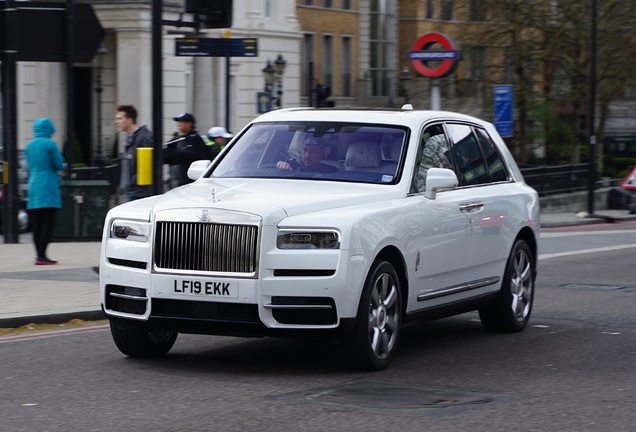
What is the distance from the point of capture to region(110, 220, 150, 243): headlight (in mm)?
8875

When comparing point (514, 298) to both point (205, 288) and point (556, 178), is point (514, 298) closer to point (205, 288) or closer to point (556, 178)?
point (205, 288)

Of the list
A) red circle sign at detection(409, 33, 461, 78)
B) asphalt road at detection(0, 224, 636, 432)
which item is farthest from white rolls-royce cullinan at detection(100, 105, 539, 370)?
red circle sign at detection(409, 33, 461, 78)

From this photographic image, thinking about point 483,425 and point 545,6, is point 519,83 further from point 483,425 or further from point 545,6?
point 483,425

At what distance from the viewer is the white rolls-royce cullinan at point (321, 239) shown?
851cm

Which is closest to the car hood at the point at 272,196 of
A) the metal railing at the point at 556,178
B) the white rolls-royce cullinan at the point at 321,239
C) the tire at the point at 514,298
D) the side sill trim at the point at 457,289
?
the white rolls-royce cullinan at the point at 321,239

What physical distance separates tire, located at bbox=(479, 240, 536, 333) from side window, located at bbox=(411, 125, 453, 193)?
131 centimetres

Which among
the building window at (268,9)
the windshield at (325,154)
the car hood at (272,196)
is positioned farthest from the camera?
the building window at (268,9)

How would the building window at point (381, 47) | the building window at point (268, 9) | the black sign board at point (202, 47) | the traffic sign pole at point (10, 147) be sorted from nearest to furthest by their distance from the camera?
the black sign board at point (202, 47)
the traffic sign pole at point (10, 147)
the building window at point (268, 9)
the building window at point (381, 47)

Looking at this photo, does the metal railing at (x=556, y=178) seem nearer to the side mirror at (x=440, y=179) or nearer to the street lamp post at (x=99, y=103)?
the street lamp post at (x=99, y=103)

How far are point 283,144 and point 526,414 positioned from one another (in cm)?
334

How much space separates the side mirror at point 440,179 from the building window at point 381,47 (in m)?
56.2

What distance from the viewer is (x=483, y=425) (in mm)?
7211

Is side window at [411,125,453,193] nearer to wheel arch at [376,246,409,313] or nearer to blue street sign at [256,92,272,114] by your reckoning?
wheel arch at [376,246,409,313]

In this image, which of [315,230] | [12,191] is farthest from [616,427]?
[12,191]
